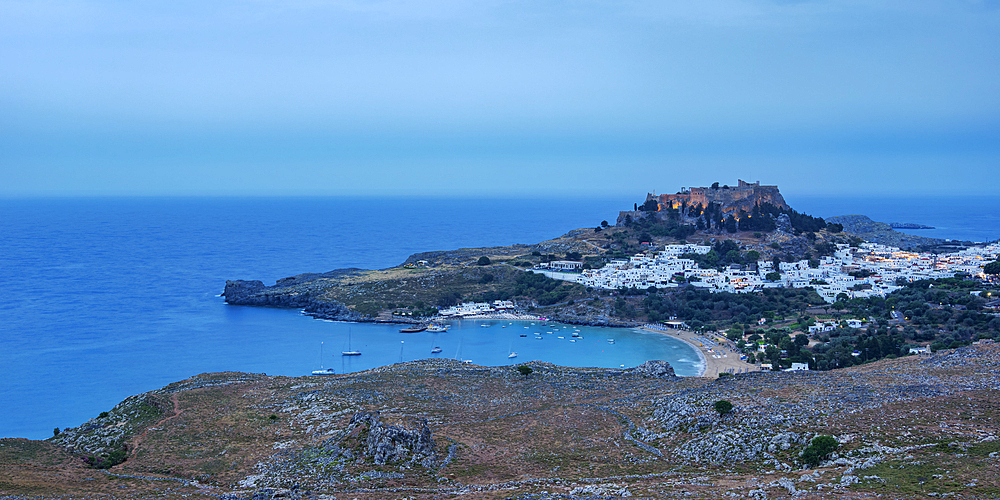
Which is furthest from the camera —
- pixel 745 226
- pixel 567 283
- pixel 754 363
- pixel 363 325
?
pixel 745 226

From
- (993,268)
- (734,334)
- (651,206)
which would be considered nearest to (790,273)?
(993,268)

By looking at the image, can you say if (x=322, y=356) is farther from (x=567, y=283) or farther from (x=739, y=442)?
(x=739, y=442)

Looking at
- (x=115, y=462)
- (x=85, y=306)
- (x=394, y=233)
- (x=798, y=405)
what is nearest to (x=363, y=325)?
(x=85, y=306)

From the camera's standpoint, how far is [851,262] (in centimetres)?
8738

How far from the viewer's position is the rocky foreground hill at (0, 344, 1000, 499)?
18.8 m

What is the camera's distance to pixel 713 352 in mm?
56219

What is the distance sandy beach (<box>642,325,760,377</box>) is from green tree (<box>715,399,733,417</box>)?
23.8 meters

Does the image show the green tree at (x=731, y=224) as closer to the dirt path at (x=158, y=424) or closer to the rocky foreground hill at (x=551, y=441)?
the rocky foreground hill at (x=551, y=441)

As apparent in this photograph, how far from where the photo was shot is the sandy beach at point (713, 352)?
163 feet

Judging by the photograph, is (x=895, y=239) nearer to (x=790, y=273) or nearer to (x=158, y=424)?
(x=790, y=273)

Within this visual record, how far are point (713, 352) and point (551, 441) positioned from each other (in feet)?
116

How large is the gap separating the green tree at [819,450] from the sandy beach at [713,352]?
27.7 m

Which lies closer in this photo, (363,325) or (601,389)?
(601,389)

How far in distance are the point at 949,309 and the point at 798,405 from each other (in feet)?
142
